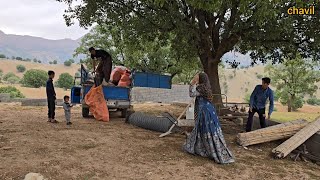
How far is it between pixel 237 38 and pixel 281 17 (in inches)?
77.6

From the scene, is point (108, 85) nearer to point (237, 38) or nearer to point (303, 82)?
point (237, 38)

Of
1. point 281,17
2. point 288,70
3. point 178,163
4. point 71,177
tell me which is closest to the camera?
point 71,177

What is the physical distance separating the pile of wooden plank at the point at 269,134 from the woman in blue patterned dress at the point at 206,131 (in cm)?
142

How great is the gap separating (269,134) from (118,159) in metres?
3.96

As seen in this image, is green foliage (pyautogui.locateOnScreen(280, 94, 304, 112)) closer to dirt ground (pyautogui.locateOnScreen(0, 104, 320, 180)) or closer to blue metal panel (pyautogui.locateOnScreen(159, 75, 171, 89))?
blue metal panel (pyautogui.locateOnScreen(159, 75, 171, 89))

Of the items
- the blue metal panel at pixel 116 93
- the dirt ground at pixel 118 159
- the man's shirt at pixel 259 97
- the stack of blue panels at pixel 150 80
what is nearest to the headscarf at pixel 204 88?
the dirt ground at pixel 118 159

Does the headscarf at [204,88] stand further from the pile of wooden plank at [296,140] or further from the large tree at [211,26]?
the large tree at [211,26]

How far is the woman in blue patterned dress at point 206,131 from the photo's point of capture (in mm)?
6445

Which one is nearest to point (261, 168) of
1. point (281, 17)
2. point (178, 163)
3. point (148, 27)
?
point (178, 163)

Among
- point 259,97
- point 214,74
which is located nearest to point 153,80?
point 214,74

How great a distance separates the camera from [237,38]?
37.1 ft

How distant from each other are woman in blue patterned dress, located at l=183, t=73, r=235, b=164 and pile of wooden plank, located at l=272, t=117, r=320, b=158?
54.6 inches

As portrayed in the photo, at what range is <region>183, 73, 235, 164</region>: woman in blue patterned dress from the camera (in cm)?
645

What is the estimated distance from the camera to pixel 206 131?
6.49m
